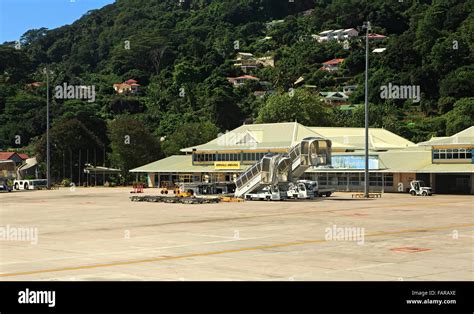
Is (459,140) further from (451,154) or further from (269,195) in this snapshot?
(269,195)

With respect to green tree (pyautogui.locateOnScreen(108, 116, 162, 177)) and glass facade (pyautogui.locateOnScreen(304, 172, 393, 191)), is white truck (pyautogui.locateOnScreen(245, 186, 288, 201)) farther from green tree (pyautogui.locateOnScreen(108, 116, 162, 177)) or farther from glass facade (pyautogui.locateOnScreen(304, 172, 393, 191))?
green tree (pyautogui.locateOnScreen(108, 116, 162, 177))

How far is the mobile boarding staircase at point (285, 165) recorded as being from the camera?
225ft

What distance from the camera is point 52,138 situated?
422 ft

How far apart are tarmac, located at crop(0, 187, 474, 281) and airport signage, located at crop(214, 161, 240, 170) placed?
4813 cm

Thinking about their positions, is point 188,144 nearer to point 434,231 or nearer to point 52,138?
point 52,138

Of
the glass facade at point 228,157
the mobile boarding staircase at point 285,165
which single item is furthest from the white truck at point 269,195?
the glass facade at point 228,157

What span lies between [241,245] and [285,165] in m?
38.7

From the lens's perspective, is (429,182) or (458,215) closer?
(458,215)

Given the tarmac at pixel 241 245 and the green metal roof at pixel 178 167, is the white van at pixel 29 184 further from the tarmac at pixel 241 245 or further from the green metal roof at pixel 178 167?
the tarmac at pixel 241 245

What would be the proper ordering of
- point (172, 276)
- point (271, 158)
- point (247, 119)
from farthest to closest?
point (247, 119)
point (271, 158)
point (172, 276)

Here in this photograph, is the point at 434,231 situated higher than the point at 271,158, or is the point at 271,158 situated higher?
the point at 271,158
